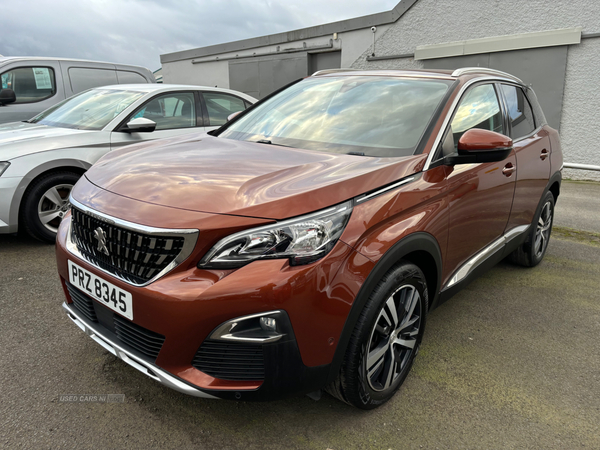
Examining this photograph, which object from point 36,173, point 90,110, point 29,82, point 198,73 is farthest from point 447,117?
point 198,73

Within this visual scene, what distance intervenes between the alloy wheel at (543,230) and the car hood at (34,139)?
14.2 ft

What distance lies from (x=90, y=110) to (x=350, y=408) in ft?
14.3

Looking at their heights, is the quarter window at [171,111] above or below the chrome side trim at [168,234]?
above

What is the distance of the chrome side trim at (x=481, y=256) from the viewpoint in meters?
2.70

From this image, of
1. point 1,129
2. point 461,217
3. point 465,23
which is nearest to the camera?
point 461,217

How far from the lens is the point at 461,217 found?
2541 mm

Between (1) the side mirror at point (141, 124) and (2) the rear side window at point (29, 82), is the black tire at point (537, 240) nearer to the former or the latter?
(1) the side mirror at point (141, 124)

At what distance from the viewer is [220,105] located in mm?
5660

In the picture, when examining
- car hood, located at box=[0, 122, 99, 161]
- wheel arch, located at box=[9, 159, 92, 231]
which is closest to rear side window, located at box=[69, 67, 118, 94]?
car hood, located at box=[0, 122, 99, 161]

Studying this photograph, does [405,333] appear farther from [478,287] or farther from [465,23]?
[465,23]

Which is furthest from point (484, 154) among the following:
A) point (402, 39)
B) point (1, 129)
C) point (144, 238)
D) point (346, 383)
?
point (402, 39)

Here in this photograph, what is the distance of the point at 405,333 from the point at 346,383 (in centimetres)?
48

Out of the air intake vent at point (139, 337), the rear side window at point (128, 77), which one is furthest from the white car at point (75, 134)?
the air intake vent at point (139, 337)

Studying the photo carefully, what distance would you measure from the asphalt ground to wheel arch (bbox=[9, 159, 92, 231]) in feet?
3.36
